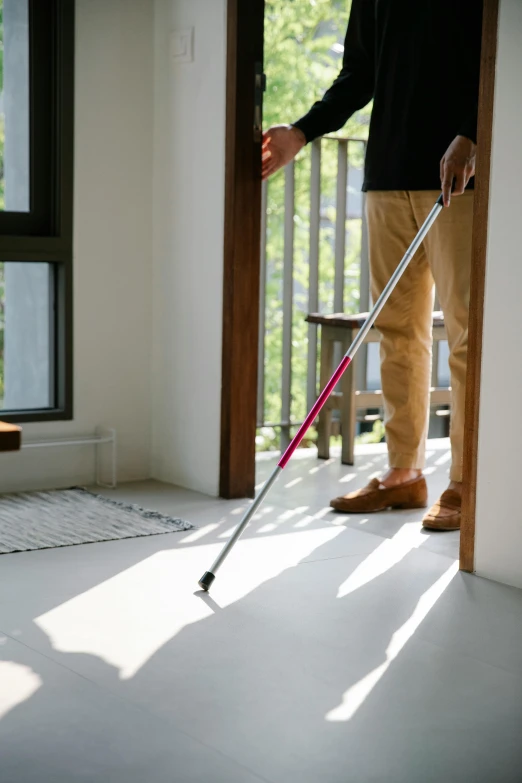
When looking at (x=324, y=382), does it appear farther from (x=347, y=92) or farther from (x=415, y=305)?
(x=347, y=92)

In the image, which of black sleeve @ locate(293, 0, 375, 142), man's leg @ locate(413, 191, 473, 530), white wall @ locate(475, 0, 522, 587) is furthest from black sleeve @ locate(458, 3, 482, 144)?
white wall @ locate(475, 0, 522, 587)

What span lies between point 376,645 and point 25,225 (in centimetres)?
194

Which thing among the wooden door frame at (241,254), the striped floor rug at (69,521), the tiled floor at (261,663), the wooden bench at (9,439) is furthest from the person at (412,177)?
the wooden bench at (9,439)

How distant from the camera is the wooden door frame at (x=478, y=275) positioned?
2469mm

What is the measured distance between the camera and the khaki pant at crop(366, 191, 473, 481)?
3.01 m

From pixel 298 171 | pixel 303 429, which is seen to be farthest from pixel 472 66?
pixel 298 171

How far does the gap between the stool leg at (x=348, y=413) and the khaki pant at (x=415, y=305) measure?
2.40 feet

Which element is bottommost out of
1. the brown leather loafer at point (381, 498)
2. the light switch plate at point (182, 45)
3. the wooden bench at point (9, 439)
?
the brown leather loafer at point (381, 498)

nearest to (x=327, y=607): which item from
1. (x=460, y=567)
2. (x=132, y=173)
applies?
(x=460, y=567)

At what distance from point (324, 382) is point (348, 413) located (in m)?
0.15

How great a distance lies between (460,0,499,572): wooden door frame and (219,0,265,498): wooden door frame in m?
0.97

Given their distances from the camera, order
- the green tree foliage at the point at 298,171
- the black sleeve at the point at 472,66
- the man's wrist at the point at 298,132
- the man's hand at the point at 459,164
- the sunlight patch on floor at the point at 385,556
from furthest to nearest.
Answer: the green tree foliage at the point at 298,171
the man's wrist at the point at 298,132
the black sleeve at the point at 472,66
the man's hand at the point at 459,164
the sunlight patch on floor at the point at 385,556

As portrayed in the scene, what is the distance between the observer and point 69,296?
3473 mm

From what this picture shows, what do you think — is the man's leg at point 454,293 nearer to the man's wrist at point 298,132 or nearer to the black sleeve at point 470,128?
the black sleeve at point 470,128
